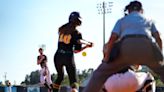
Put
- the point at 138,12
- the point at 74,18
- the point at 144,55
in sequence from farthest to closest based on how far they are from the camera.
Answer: the point at 74,18 < the point at 138,12 < the point at 144,55

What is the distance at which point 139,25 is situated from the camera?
760cm

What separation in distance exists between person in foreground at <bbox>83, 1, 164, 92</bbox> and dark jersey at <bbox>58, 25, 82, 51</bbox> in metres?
4.74

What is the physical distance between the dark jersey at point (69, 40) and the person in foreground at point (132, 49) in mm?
4738

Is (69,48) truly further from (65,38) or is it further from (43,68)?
(43,68)

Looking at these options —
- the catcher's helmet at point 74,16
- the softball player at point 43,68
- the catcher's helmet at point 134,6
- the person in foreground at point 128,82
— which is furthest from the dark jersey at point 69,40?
the softball player at point 43,68

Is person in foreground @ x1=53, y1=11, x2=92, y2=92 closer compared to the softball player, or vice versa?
person in foreground @ x1=53, y1=11, x2=92, y2=92

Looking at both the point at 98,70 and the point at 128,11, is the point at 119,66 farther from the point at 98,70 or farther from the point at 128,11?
the point at 128,11

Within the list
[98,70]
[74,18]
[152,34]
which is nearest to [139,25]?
[152,34]

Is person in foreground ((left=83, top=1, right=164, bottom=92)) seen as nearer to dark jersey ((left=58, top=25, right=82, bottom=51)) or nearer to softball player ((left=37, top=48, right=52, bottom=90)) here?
dark jersey ((left=58, top=25, right=82, bottom=51))

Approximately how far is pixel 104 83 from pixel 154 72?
2.24ft

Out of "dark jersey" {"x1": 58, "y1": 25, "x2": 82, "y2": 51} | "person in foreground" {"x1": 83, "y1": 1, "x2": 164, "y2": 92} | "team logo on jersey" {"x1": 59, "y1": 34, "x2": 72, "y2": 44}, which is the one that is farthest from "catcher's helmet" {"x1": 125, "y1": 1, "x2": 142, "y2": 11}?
"team logo on jersey" {"x1": 59, "y1": 34, "x2": 72, "y2": 44}

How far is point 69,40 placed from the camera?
12578 mm

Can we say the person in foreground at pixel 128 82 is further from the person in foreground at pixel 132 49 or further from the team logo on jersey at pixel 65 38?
the team logo on jersey at pixel 65 38

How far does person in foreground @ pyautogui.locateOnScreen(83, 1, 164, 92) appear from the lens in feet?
24.1
